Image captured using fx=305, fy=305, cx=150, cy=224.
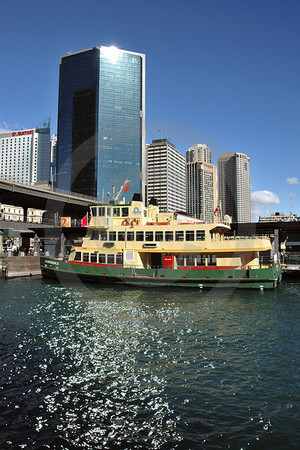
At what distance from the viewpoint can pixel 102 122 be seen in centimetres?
15262

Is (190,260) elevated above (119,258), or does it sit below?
below

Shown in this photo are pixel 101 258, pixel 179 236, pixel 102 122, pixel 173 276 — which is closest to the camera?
pixel 173 276

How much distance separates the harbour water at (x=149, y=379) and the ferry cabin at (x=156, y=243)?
1134 centimetres

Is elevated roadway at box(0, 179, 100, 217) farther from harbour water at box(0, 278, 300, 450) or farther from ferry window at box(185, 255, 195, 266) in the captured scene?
harbour water at box(0, 278, 300, 450)

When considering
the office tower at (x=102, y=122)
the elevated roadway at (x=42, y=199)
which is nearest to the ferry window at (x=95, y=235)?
the elevated roadway at (x=42, y=199)

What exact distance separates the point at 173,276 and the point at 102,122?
443 feet

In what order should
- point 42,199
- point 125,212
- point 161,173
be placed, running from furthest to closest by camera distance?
1. point 161,173
2. point 42,199
3. point 125,212

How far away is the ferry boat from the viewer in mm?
31625

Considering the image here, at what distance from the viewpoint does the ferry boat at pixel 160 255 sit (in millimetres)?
31625

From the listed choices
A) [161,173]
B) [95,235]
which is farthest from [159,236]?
[161,173]

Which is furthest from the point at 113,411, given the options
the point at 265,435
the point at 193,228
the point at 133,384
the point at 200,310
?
the point at 193,228

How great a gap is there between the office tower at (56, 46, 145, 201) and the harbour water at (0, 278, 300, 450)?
13224cm

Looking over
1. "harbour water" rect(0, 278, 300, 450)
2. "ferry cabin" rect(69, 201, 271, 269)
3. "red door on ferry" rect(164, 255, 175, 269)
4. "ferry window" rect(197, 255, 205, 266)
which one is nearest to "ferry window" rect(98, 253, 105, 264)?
"ferry cabin" rect(69, 201, 271, 269)

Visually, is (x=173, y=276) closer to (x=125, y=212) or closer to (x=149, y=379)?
(x=125, y=212)
